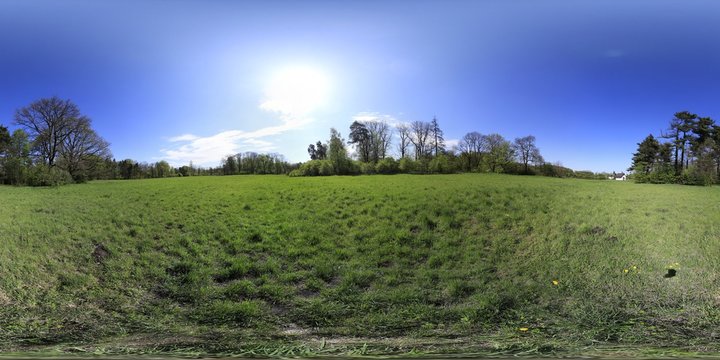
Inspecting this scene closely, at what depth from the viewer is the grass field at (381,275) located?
12.5 feet

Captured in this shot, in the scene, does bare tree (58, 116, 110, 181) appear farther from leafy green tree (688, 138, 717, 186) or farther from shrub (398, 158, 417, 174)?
leafy green tree (688, 138, 717, 186)

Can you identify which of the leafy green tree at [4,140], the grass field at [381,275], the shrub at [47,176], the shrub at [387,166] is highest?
the leafy green tree at [4,140]

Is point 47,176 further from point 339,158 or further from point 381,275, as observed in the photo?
point 381,275

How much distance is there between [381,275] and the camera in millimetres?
5895

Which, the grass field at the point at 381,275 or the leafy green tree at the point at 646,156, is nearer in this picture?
the grass field at the point at 381,275

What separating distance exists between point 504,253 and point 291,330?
465 cm

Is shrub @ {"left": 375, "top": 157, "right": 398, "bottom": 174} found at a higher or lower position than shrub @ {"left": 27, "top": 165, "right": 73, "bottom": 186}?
higher

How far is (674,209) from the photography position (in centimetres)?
968

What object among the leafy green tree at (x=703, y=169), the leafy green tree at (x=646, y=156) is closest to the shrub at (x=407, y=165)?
the leafy green tree at (x=646, y=156)

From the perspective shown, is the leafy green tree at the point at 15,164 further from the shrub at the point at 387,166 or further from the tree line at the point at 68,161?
the shrub at the point at 387,166

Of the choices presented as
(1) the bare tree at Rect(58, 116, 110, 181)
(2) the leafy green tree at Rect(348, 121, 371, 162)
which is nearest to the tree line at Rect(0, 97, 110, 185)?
(1) the bare tree at Rect(58, 116, 110, 181)

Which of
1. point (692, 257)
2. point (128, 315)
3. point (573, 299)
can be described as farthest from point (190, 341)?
point (692, 257)

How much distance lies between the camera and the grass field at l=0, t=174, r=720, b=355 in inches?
150

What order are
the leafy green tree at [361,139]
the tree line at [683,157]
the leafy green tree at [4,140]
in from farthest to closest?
the leafy green tree at [4,140]
the leafy green tree at [361,139]
the tree line at [683,157]
